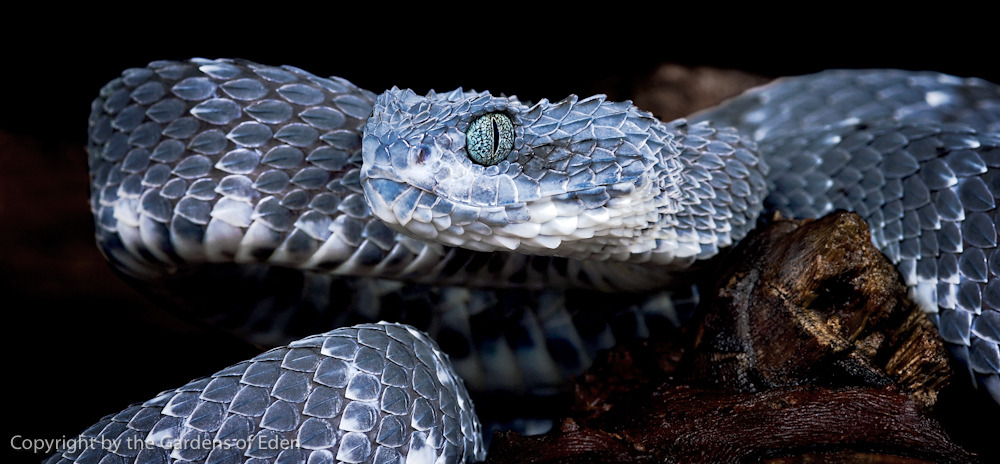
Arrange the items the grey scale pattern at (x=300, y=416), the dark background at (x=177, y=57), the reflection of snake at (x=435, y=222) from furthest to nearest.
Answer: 1. the dark background at (x=177, y=57)
2. the reflection of snake at (x=435, y=222)
3. the grey scale pattern at (x=300, y=416)

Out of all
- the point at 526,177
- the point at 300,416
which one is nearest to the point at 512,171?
the point at 526,177

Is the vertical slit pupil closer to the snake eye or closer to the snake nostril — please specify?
the snake eye

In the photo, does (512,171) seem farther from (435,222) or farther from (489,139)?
(435,222)

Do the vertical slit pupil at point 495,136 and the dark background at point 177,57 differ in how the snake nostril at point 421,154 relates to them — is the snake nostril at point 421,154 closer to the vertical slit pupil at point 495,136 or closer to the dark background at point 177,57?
the vertical slit pupil at point 495,136

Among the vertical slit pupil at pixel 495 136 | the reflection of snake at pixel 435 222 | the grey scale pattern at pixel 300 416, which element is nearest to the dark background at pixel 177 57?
the reflection of snake at pixel 435 222

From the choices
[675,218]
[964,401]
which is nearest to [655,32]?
[675,218]

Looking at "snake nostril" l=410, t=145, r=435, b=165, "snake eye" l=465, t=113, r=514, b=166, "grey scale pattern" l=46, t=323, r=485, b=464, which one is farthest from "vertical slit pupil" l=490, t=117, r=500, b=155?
"grey scale pattern" l=46, t=323, r=485, b=464

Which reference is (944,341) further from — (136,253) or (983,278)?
(136,253)
